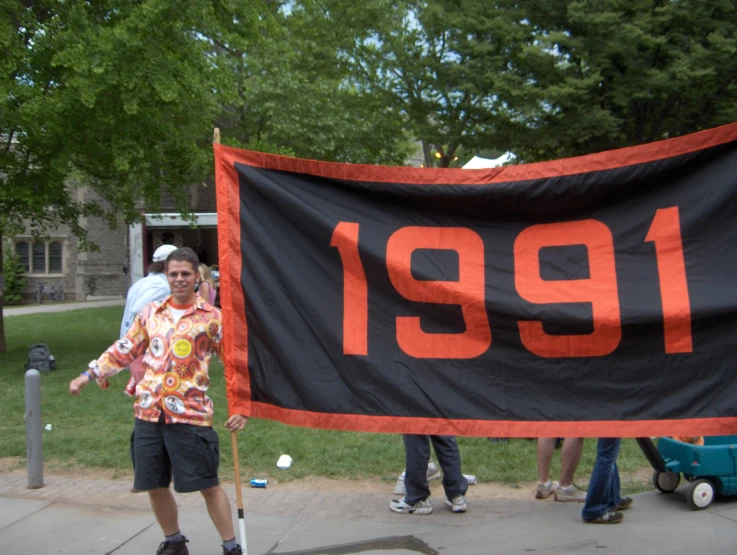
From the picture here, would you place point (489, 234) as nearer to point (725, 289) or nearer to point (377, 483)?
point (725, 289)

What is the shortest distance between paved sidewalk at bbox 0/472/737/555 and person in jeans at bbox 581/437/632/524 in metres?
0.07

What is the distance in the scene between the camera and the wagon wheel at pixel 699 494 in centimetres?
555

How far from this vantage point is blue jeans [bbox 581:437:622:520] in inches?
199

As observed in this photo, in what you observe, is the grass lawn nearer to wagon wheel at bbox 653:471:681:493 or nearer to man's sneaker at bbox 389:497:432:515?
wagon wheel at bbox 653:471:681:493

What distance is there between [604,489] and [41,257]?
35.2 meters

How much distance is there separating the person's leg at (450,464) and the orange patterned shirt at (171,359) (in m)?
1.82

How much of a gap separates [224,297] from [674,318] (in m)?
2.43

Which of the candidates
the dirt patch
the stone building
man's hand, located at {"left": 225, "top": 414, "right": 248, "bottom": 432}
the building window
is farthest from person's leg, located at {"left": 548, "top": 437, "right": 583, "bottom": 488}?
the building window

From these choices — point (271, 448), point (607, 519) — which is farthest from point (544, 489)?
point (271, 448)

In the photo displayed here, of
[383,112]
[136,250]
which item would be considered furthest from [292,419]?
[136,250]

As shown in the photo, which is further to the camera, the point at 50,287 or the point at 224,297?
the point at 50,287

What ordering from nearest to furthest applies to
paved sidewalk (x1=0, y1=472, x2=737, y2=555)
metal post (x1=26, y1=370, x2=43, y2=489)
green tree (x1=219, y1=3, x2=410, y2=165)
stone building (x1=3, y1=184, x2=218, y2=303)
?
1. paved sidewalk (x1=0, y1=472, x2=737, y2=555)
2. metal post (x1=26, y1=370, x2=43, y2=489)
3. green tree (x1=219, y1=3, x2=410, y2=165)
4. stone building (x1=3, y1=184, x2=218, y2=303)

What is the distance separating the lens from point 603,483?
5172 mm

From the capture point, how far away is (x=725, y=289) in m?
4.08
